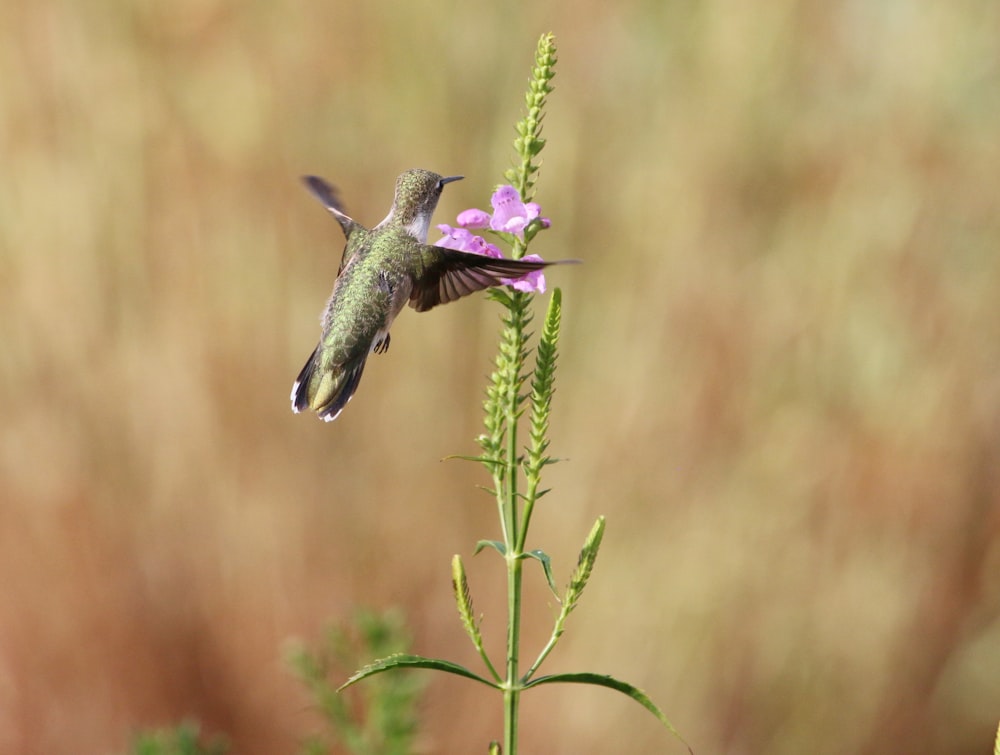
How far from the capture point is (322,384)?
1240mm

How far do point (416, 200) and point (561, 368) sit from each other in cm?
135

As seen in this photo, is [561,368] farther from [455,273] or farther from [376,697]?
[455,273]

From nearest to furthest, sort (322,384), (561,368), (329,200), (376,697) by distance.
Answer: (322,384), (329,200), (376,697), (561,368)

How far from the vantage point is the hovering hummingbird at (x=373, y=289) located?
118 cm

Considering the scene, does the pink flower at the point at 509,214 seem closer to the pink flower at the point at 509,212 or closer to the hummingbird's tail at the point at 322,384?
the pink flower at the point at 509,212

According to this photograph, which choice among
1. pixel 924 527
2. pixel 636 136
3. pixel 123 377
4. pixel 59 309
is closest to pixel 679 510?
pixel 924 527

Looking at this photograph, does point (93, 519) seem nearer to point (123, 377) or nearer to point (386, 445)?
point (123, 377)

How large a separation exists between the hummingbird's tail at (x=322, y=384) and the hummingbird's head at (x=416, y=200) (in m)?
0.17

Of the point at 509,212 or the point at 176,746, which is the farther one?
the point at 176,746

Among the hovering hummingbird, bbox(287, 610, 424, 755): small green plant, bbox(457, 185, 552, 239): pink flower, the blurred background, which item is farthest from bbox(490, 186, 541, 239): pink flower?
the blurred background

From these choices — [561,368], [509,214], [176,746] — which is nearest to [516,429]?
[509,214]

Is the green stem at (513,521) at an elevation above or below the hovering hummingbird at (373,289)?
below

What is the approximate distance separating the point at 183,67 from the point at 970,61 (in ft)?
5.78

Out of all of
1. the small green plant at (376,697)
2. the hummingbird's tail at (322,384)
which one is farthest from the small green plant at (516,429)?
the small green plant at (376,697)
